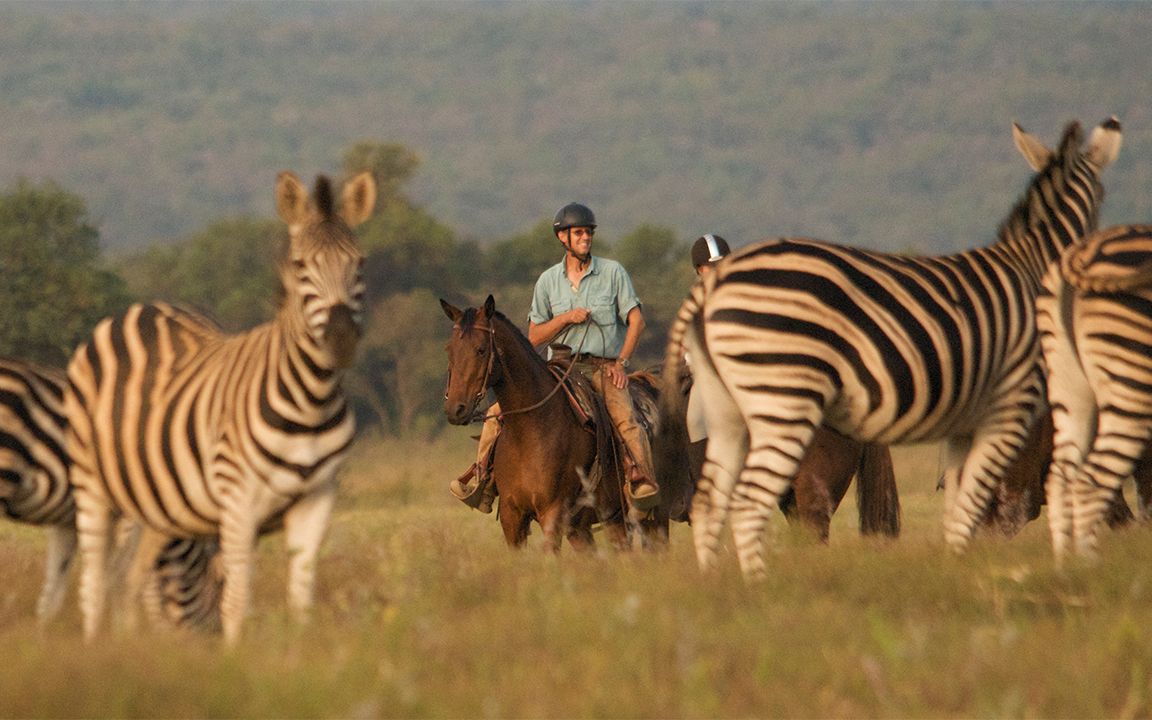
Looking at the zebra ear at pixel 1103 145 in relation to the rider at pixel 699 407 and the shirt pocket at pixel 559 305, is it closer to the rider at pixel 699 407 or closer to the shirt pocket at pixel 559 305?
the rider at pixel 699 407

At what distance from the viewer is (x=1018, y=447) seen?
31.2 ft

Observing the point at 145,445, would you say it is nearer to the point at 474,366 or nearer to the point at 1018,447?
the point at 474,366

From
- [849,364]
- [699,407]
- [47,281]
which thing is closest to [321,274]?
A: [849,364]

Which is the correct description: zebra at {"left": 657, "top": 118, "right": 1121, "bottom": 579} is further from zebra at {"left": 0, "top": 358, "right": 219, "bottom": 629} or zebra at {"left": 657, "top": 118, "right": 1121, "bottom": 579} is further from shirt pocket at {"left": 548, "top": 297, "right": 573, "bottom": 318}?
zebra at {"left": 0, "top": 358, "right": 219, "bottom": 629}

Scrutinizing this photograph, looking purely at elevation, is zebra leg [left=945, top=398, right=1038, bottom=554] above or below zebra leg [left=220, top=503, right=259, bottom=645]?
above

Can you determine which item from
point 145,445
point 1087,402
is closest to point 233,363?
point 145,445

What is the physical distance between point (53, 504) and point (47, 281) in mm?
25921

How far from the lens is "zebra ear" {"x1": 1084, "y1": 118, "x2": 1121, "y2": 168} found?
10.5 m

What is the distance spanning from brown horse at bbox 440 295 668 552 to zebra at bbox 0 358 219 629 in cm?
254

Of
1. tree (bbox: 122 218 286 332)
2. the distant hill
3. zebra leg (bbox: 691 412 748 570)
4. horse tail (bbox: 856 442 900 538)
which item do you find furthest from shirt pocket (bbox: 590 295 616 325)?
the distant hill

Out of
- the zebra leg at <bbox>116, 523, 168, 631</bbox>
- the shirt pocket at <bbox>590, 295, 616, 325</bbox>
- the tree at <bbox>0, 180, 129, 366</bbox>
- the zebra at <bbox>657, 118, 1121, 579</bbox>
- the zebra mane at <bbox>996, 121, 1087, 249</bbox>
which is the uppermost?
the tree at <bbox>0, 180, 129, 366</bbox>

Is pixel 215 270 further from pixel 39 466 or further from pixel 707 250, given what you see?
pixel 39 466

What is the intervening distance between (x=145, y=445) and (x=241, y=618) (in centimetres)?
99

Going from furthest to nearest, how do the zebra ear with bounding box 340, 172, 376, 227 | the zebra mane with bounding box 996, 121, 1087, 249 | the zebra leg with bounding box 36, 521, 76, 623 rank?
the zebra mane with bounding box 996, 121, 1087, 249 → the zebra leg with bounding box 36, 521, 76, 623 → the zebra ear with bounding box 340, 172, 376, 227
